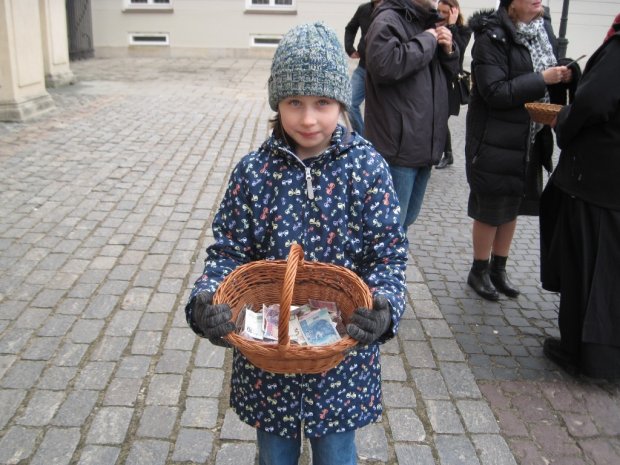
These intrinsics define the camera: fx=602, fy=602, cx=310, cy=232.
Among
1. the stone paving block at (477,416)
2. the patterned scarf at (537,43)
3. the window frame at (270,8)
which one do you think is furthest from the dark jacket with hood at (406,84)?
the window frame at (270,8)

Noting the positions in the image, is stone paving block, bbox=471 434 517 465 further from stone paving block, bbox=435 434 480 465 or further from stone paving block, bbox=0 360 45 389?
stone paving block, bbox=0 360 45 389

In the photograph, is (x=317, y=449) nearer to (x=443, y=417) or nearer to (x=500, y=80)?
(x=443, y=417)

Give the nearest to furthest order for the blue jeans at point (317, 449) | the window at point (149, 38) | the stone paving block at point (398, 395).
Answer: the blue jeans at point (317, 449), the stone paving block at point (398, 395), the window at point (149, 38)

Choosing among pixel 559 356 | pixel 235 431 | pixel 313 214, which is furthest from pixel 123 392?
pixel 559 356

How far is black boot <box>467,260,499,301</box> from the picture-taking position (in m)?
4.14

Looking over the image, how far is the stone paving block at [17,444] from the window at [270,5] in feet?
49.0

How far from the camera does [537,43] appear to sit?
12.0 ft

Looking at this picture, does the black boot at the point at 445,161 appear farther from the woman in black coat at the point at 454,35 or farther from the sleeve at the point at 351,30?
the woman in black coat at the point at 454,35

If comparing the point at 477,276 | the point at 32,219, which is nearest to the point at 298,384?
the point at 477,276

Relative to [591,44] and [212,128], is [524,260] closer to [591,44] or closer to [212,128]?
[212,128]

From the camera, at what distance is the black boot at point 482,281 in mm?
4141

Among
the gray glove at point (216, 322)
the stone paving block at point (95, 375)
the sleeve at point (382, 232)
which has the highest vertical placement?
the sleeve at point (382, 232)

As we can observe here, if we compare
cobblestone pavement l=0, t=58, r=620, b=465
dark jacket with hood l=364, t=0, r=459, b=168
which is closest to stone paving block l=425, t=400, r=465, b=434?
cobblestone pavement l=0, t=58, r=620, b=465

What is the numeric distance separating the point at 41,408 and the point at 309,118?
2.01 metres
